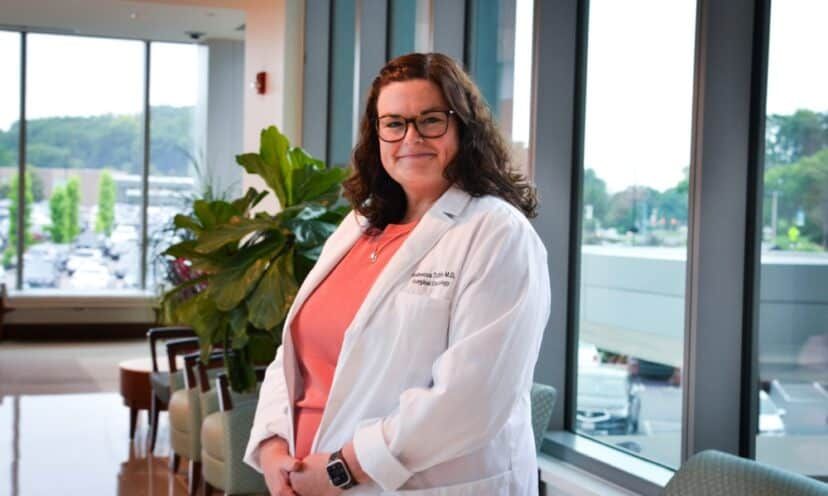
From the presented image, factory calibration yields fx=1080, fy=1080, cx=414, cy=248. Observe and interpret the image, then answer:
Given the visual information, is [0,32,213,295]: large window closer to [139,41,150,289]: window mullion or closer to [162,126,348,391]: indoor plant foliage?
[139,41,150,289]: window mullion

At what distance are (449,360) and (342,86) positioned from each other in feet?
21.3

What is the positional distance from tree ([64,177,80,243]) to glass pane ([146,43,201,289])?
Result: 24.0 inches

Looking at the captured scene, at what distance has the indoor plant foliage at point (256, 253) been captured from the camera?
16.1 ft

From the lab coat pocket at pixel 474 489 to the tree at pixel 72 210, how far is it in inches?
489

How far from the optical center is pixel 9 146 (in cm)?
1348

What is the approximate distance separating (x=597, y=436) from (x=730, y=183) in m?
1.38

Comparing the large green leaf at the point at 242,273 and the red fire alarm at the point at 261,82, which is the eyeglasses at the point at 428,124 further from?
the red fire alarm at the point at 261,82

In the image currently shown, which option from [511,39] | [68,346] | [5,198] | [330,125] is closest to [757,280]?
[511,39]

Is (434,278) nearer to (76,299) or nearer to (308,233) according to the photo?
(308,233)

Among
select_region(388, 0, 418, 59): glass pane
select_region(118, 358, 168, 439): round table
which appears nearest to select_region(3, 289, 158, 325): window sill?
select_region(118, 358, 168, 439): round table

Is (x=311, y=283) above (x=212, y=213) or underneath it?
underneath

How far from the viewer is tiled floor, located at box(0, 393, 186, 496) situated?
6.38 meters

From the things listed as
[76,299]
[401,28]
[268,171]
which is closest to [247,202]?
[268,171]

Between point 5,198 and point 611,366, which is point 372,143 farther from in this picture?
point 5,198
